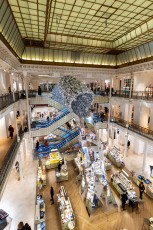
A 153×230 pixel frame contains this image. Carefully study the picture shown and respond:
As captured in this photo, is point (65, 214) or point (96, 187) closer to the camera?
point (96, 187)

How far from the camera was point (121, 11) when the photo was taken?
8570 mm

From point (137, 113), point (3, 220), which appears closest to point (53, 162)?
point (3, 220)

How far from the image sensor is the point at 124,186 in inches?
382

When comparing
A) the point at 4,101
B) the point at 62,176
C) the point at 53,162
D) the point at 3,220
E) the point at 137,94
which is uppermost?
the point at 137,94

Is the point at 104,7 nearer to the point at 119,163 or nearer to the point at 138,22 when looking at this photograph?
the point at 138,22

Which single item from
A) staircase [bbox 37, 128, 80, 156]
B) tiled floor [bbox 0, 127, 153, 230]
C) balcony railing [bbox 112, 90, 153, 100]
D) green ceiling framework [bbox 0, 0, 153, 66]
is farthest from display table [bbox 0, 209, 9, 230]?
balcony railing [bbox 112, 90, 153, 100]

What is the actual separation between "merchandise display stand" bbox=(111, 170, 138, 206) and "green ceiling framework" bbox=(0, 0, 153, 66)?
10.2 meters

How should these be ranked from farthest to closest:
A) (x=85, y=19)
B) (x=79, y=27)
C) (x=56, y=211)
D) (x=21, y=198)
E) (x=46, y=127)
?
(x=46, y=127)
(x=79, y=27)
(x=21, y=198)
(x=85, y=19)
(x=56, y=211)

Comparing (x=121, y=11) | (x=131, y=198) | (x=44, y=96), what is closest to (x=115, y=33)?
(x=121, y=11)

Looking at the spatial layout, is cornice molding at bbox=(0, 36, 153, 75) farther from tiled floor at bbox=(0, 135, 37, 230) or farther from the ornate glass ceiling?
tiled floor at bbox=(0, 135, 37, 230)

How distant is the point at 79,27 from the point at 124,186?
1155cm

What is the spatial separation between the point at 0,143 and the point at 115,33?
40.3ft

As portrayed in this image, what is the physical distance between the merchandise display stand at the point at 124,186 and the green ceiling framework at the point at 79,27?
10166 millimetres

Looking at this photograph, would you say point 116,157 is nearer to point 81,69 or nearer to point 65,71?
point 81,69
